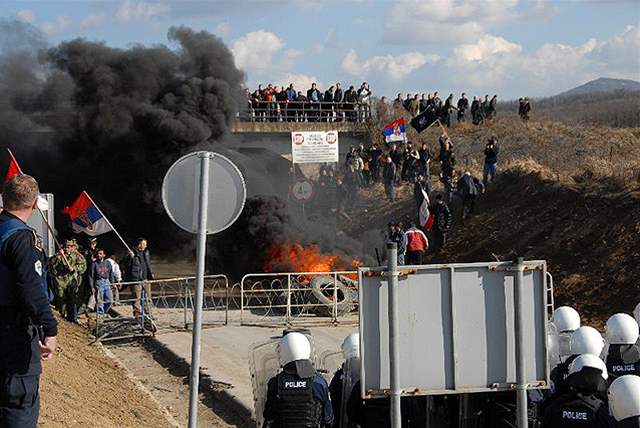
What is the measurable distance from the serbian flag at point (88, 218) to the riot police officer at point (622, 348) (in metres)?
15.4

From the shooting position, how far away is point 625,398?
6.19 metres

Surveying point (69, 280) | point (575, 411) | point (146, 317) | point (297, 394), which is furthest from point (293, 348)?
point (69, 280)

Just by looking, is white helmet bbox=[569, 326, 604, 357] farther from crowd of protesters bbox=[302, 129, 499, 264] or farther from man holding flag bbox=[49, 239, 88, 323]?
crowd of protesters bbox=[302, 129, 499, 264]

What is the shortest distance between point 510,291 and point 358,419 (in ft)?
7.03

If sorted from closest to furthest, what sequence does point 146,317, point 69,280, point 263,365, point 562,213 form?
1. point 263,365
2. point 146,317
3. point 69,280
4. point 562,213

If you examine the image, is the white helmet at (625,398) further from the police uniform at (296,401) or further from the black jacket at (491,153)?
the black jacket at (491,153)

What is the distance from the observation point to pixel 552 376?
25.6 feet

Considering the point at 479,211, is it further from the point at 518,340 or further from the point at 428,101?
the point at 518,340

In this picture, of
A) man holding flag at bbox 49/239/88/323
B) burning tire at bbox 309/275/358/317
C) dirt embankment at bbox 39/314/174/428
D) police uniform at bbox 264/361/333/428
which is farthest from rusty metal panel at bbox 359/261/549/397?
burning tire at bbox 309/275/358/317

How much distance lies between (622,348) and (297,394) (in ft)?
9.47

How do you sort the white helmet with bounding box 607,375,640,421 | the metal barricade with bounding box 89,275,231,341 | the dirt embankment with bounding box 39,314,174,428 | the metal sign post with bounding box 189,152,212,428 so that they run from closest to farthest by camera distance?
the white helmet with bounding box 607,375,640,421 → the metal sign post with bounding box 189,152,212,428 → the dirt embankment with bounding box 39,314,174,428 → the metal barricade with bounding box 89,275,231,341

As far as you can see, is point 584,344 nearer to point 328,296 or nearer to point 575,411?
point 575,411

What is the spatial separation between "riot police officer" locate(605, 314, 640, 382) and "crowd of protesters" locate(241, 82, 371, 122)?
102 feet

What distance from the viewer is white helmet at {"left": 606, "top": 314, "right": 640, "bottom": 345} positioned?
837 centimetres
